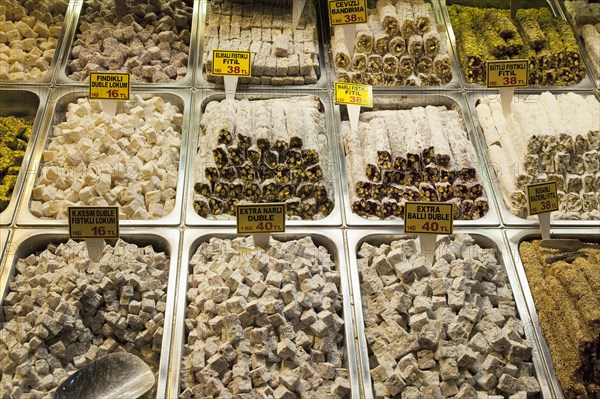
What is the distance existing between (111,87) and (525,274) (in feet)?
8.18

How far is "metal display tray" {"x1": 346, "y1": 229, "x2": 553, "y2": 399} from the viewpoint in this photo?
2818 mm

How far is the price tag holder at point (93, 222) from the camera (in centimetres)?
299

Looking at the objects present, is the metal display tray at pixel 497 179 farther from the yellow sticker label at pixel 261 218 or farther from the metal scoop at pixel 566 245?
the yellow sticker label at pixel 261 218

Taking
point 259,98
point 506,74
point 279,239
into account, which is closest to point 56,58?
point 259,98

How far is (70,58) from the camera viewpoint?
4.30m

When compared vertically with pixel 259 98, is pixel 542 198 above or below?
below

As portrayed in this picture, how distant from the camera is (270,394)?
8.86 ft

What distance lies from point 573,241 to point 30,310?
2693 mm

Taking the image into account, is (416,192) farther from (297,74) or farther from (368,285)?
(297,74)

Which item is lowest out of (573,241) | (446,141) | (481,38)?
(573,241)

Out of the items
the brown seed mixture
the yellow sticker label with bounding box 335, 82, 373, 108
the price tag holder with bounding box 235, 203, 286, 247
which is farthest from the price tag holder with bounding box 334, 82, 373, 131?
the brown seed mixture

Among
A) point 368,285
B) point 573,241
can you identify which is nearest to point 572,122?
point 573,241

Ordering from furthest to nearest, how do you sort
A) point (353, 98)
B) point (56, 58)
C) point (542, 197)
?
point (56, 58)
point (353, 98)
point (542, 197)

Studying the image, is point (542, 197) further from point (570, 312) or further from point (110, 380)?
point (110, 380)
